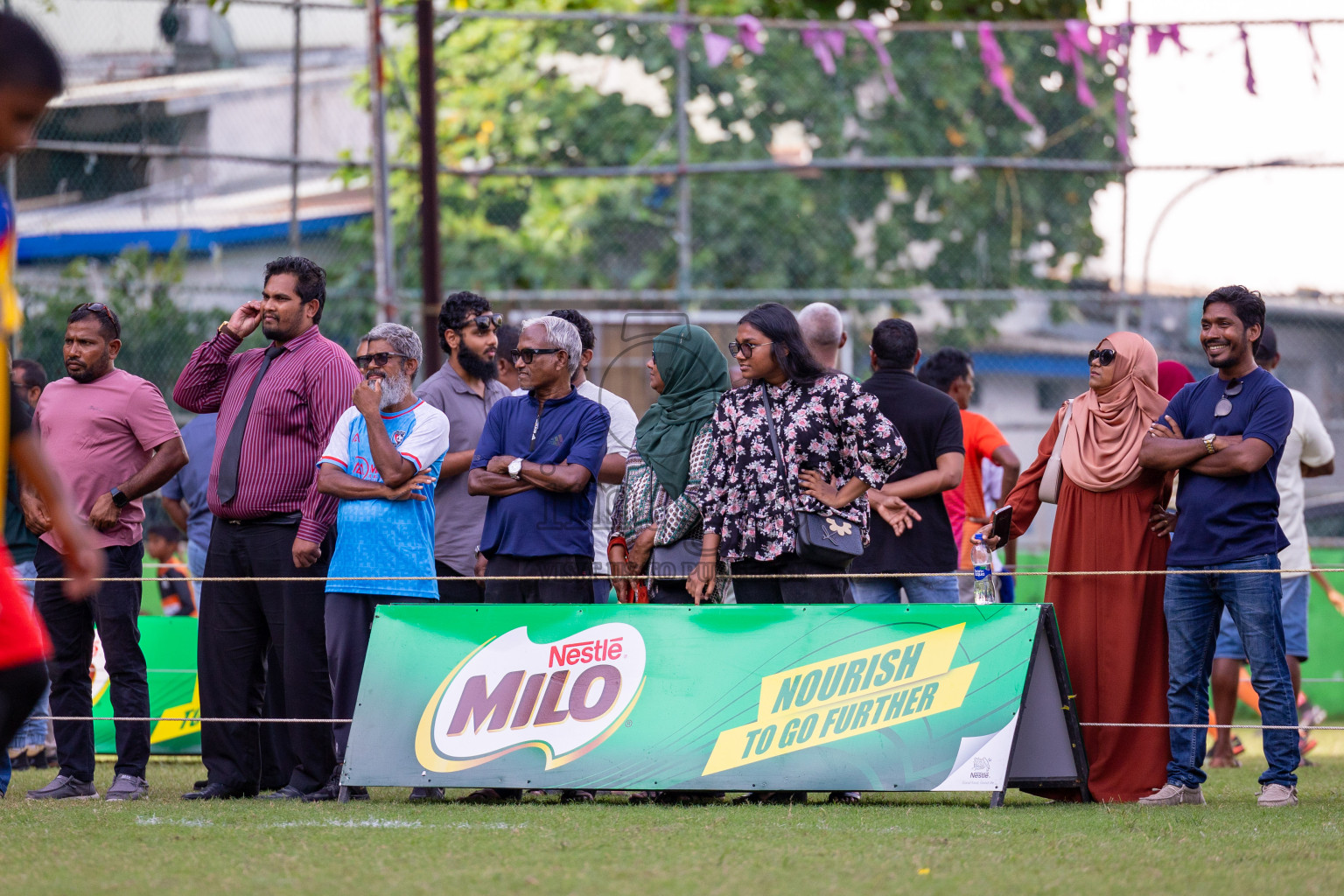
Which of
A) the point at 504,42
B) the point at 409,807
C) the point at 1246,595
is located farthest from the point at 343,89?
the point at 1246,595

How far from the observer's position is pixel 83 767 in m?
6.64

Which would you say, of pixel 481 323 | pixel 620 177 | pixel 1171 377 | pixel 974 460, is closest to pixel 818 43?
pixel 620 177

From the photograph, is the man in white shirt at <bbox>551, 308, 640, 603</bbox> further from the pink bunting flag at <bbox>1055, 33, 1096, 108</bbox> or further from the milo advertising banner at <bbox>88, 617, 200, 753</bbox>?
the pink bunting flag at <bbox>1055, 33, 1096, 108</bbox>

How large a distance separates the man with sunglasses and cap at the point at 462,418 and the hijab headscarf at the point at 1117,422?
2.66 meters

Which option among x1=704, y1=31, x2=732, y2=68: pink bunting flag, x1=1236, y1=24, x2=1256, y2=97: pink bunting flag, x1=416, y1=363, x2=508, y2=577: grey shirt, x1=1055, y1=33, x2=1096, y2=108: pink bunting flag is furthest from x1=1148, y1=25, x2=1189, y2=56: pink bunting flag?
x1=416, y1=363, x2=508, y2=577: grey shirt

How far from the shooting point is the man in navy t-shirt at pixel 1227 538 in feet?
19.7

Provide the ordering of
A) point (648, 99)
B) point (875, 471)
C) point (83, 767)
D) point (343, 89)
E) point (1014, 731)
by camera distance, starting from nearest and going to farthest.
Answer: point (1014, 731) < point (875, 471) < point (83, 767) < point (343, 89) < point (648, 99)

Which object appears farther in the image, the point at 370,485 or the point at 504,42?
the point at 504,42

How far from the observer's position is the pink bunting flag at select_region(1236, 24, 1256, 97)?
40.8ft

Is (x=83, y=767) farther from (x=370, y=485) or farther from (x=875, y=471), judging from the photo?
(x=875, y=471)

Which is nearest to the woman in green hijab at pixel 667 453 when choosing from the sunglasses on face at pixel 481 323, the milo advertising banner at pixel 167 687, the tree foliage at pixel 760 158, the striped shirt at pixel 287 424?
the sunglasses on face at pixel 481 323

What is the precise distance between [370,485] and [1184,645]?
134 inches

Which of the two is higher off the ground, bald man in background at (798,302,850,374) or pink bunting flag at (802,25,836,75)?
pink bunting flag at (802,25,836,75)

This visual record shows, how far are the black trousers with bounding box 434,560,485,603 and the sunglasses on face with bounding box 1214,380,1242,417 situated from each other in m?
3.29
